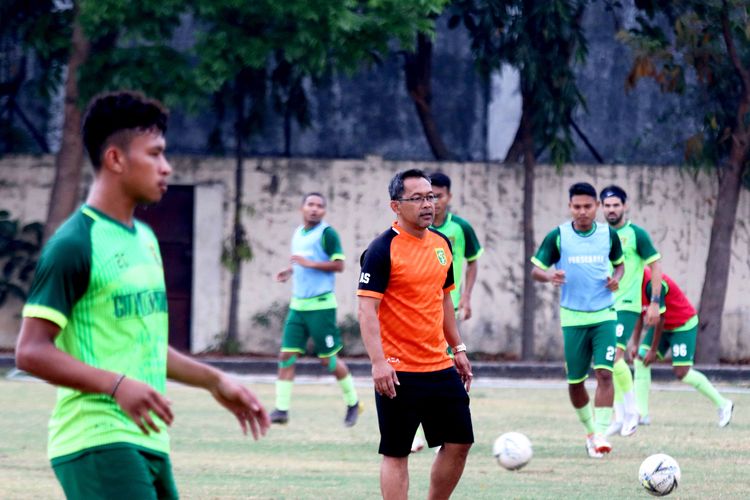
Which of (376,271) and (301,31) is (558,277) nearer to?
(376,271)

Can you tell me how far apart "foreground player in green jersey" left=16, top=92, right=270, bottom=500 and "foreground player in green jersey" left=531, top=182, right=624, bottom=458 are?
7584mm

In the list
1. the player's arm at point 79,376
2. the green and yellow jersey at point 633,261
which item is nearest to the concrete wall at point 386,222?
the green and yellow jersey at point 633,261

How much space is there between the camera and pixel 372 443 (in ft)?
42.3

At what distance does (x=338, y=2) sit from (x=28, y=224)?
6.11 meters

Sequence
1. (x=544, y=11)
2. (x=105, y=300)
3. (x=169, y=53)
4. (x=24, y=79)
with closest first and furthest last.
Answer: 1. (x=105, y=300)
2. (x=169, y=53)
3. (x=544, y=11)
4. (x=24, y=79)

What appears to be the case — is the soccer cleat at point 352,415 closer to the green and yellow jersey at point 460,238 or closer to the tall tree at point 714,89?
the green and yellow jersey at point 460,238

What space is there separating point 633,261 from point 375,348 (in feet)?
22.3

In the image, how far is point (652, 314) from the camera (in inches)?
531

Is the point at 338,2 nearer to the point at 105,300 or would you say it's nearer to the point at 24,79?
the point at 24,79

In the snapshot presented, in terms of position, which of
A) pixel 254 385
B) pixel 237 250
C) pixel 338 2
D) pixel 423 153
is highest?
pixel 338 2

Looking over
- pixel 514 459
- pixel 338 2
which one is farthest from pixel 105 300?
pixel 338 2

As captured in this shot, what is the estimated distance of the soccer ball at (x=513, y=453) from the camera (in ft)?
35.3

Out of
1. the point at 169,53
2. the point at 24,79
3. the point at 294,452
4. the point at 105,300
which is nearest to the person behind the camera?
the point at 105,300

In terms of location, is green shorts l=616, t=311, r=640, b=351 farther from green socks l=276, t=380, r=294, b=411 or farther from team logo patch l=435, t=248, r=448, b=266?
team logo patch l=435, t=248, r=448, b=266
